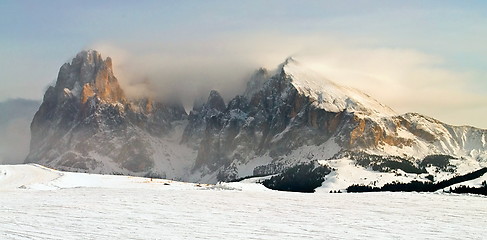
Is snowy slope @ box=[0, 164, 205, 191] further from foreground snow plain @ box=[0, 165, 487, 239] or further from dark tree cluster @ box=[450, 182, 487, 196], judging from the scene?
dark tree cluster @ box=[450, 182, 487, 196]

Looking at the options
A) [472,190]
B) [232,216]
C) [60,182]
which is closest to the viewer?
[232,216]

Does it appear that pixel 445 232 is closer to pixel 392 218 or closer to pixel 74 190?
pixel 392 218

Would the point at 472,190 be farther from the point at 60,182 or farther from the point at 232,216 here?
the point at 232,216

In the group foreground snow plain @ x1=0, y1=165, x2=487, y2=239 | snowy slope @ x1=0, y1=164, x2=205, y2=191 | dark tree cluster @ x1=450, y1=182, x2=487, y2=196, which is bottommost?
foreground snow plain @ x1=0, y1=165, x2=487, y2=239

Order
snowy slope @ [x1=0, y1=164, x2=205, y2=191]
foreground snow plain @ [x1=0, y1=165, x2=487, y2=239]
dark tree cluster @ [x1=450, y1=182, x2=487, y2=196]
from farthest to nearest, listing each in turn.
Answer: dark tree cluster @ [x1=450, y1=182, x2=487, y2=196] < snowy slope @ [x1=0, y1=164, x2=205, y2=191] < foreground snow plain @ [x1=0, y1=165, x2=487, y2=239]

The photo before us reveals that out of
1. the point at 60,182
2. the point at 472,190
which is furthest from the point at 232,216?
the point at 472,190

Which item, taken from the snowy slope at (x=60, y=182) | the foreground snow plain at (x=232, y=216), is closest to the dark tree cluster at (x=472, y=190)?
the snowy slope at (x=60, y=182)

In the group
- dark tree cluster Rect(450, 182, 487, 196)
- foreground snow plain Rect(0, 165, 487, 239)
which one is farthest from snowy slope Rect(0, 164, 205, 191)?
dark tree cluster Rect(450, 182, 487, 196)

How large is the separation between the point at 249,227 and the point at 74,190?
25.2 m

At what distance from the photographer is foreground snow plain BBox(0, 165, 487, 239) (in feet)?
78.1

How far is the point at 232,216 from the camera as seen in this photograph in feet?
97.6

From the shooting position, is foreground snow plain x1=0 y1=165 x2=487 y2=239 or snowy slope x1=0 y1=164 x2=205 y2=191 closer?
foreground snow plain x1=0 y1=165 x2=487 y2=239

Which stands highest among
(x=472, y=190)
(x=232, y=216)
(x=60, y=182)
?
(x=472, y=190)

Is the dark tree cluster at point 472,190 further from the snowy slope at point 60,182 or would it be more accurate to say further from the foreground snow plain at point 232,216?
the foreground snow plain at point 232,216
